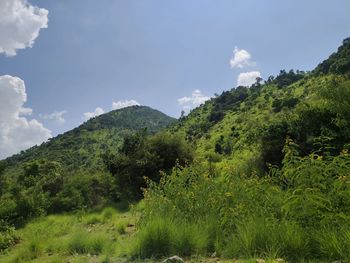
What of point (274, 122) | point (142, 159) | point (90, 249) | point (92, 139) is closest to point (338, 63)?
point (274, 122)

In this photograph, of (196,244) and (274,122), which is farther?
(274,122)

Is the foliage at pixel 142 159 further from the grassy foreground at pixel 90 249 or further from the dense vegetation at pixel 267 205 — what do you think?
the grassy foreground at pixel 90 249

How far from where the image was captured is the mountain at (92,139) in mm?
76750

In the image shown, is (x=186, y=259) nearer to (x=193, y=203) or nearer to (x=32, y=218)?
(x=193, y=203)

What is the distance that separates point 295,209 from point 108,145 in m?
89.6

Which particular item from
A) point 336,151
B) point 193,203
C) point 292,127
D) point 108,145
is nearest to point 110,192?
point 292,127

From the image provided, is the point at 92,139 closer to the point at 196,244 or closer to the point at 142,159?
the point at 142,159

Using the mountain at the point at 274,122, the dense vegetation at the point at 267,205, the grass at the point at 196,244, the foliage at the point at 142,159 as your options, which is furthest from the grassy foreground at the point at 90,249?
the foliage at the point at 142,159

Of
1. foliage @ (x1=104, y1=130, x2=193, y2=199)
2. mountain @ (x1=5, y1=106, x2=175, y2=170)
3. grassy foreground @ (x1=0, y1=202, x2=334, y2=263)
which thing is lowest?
grassy foreground @ (x1=0, y1=202, x2=334, y2=263)

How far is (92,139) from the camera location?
100625 mm

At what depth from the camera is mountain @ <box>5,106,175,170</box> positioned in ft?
252

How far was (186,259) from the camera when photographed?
20.9ft

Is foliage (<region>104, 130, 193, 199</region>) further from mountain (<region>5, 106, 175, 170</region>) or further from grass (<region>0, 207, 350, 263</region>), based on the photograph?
mountain (<region>5, 106, 175, 170</region>)

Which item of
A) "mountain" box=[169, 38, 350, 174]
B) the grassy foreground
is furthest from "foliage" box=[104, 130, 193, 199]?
the grassy foreground
